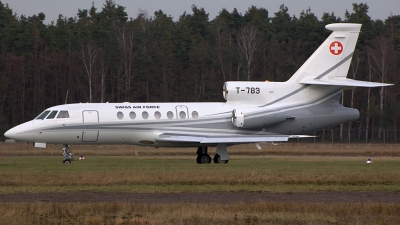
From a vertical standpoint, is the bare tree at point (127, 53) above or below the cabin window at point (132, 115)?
above

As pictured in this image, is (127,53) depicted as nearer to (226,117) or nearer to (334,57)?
(226,117)

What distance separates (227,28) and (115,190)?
71951 mm

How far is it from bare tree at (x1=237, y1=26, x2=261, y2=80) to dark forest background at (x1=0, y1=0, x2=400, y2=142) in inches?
4.5

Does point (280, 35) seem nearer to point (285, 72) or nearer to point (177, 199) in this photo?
point (285, 72)

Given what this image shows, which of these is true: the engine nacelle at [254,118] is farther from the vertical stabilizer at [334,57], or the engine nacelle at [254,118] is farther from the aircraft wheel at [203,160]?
the vertical stabilizer at [334,57]

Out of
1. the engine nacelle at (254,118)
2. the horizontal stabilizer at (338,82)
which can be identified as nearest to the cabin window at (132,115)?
the engine nacelle at (254,118)

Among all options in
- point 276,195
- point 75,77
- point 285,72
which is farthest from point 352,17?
point 276,195

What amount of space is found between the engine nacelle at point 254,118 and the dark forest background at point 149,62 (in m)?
Answer: 30.2

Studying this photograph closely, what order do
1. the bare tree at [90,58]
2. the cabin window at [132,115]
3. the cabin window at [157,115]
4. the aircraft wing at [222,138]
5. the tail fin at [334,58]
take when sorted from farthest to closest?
the bare tree at [90,58] < the tail fin at [334,58] < the cabin window at [157,115] < the cabin window at [132,115] < the aircraft wing at [222,138]

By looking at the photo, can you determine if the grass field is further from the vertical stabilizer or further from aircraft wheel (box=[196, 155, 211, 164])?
the vertical stabilizer

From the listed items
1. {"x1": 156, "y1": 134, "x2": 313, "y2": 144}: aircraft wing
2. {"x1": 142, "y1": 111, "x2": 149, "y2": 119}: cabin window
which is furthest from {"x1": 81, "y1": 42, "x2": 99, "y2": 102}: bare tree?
{"x1": 156, "y1": 134, "x2": 313, "y2": 144}: aircraft wing

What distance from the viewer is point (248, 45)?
2977 inches

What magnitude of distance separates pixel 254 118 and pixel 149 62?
42988 mm

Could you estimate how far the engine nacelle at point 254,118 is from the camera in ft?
104
